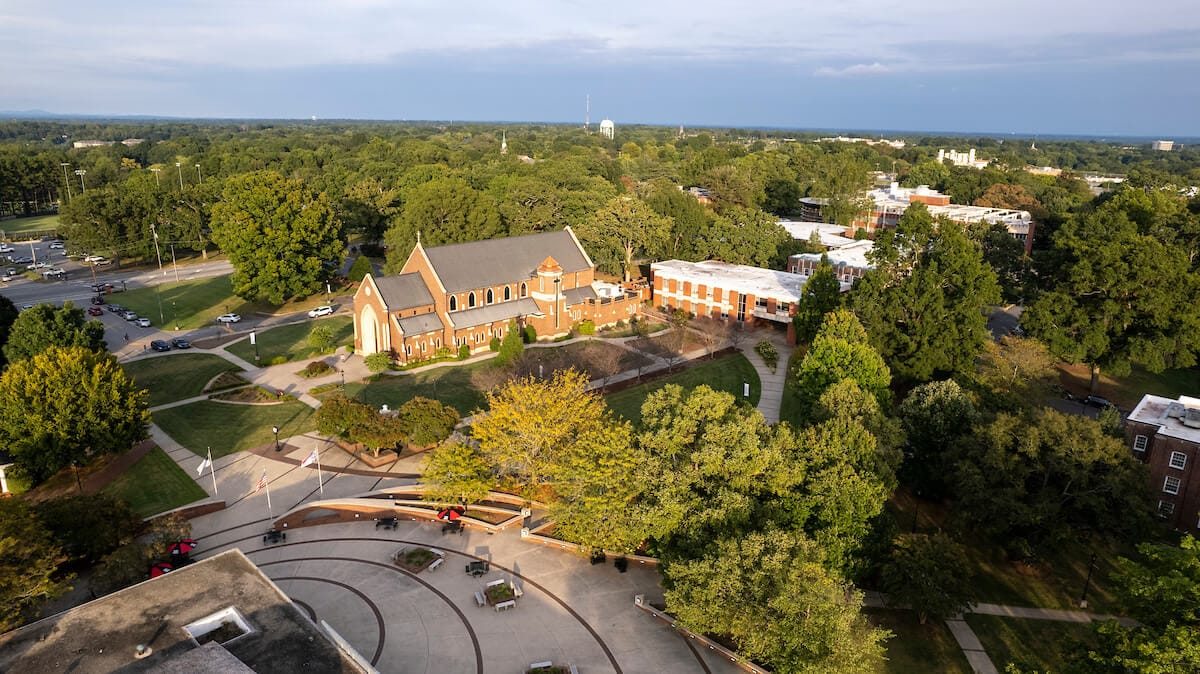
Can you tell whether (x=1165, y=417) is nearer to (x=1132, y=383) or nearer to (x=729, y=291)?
(x=1132, y=383)

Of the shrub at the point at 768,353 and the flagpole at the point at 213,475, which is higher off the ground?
the shrub at the point at 768,353

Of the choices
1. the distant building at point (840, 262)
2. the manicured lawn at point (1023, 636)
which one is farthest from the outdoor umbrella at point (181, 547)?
the distant building at point (840, 262)

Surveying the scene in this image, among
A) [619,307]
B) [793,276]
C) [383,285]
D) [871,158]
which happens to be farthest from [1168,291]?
[871,158]

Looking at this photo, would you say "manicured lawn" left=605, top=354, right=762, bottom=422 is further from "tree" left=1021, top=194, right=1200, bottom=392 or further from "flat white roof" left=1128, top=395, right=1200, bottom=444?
"flat white roof" left=1128, top=395, right=1200, bottom=444

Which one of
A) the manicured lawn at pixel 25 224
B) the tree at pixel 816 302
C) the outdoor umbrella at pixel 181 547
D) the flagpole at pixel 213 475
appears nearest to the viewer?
the outdoor umbrella at pixel 181 547

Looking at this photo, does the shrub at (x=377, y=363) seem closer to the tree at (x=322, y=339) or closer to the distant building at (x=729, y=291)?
the tree at (x=322, y=339)

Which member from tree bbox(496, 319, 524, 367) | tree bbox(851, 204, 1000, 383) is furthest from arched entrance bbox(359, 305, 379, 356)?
tree bbox(851, 204, 1000, 383)
